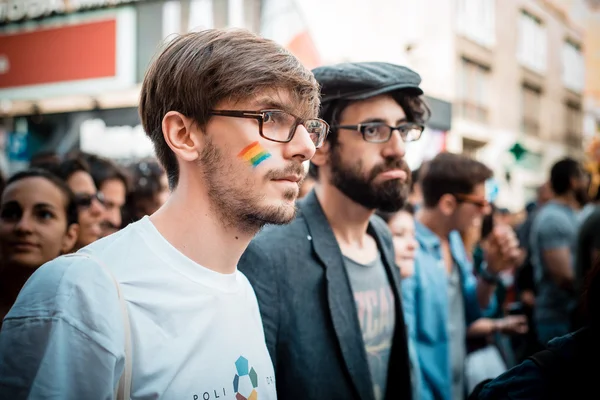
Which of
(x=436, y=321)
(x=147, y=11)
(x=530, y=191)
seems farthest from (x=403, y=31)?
(x=436, y=321)

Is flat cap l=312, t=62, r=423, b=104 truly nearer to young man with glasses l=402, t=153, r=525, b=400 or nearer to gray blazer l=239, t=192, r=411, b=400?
gray blazer l=239, t=192, r=411, b=400

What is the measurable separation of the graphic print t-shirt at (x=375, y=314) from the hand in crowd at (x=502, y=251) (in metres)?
1.74

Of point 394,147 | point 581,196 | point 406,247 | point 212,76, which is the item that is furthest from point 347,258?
point 581,196

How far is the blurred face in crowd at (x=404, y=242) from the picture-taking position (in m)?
3.02

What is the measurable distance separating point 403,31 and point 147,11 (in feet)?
17.4

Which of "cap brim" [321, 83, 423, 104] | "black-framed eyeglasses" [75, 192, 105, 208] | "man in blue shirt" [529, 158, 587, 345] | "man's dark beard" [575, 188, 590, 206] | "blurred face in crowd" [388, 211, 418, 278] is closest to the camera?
"cap brim" [321, 83, 423, 104]

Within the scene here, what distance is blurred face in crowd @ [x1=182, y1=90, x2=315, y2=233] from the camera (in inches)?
60.6

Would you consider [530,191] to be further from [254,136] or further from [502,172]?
[254,136]

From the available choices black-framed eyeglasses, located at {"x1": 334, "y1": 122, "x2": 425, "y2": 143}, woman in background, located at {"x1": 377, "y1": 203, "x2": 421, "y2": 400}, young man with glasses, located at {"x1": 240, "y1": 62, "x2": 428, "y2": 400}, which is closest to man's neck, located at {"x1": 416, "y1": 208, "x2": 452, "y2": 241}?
woman in background, located at {"x1": 377, "y1": 203, "x2": 421, "y2": 400}

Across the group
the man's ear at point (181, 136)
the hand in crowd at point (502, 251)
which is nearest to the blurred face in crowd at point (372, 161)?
the man's ear at point (181, 136)

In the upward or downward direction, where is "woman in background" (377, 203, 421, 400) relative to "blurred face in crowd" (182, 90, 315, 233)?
downward

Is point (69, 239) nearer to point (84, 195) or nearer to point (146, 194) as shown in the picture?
point (84, 195)

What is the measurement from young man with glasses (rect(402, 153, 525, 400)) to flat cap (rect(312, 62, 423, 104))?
1279 mm

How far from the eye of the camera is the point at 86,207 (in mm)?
3238
